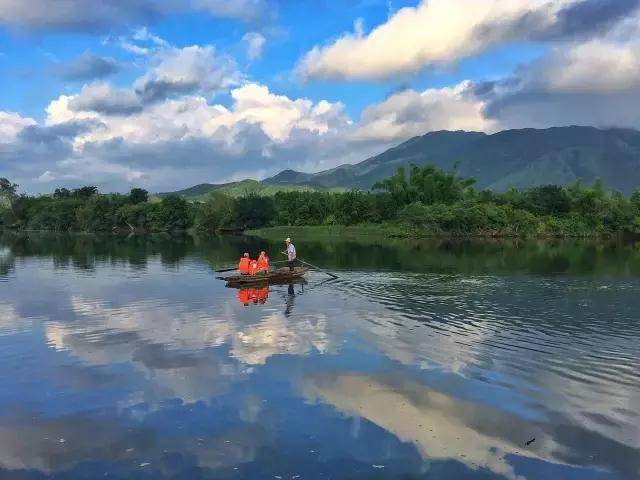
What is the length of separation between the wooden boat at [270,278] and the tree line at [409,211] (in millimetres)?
66378

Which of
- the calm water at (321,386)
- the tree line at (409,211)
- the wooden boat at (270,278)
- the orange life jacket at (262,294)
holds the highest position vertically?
the tree line at (409,211)

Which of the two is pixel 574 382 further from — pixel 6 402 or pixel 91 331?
pixel 91 331

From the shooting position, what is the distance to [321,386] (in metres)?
15.3

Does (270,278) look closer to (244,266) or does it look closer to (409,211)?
(244,266)

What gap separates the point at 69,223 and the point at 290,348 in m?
157

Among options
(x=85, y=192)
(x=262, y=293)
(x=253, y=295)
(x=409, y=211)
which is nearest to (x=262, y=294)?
(x=262, y=293)

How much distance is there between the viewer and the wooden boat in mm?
33438

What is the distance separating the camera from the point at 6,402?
46.7ft

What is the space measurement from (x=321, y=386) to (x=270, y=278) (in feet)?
65.0

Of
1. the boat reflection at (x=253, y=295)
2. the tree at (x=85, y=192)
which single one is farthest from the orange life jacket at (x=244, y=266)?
the tree at (x=85, y=192)

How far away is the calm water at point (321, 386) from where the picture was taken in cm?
1109

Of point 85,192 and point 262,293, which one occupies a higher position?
point 85,192

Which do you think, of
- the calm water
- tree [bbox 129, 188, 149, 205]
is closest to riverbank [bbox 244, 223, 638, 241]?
tree [bbox 129, 188, 149, 205]

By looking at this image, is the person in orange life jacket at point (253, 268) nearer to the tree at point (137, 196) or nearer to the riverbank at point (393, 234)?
the riverbank at point (393, 234)
